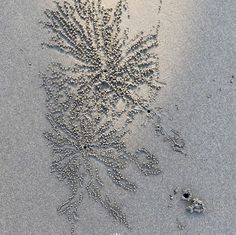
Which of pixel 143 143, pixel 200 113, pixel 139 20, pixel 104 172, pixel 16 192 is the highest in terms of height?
pixel 139 20

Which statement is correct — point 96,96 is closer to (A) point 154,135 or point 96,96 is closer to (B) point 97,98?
(B) point 97,98

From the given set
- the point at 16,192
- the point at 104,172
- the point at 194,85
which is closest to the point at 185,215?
the point at 104,172

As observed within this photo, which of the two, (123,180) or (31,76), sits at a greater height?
(31,76)

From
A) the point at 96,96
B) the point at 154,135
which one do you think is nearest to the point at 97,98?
the point at 96,96

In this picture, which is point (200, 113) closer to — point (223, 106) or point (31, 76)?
Answer: point (223, 106)

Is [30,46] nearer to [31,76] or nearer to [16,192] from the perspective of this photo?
[31,76]
